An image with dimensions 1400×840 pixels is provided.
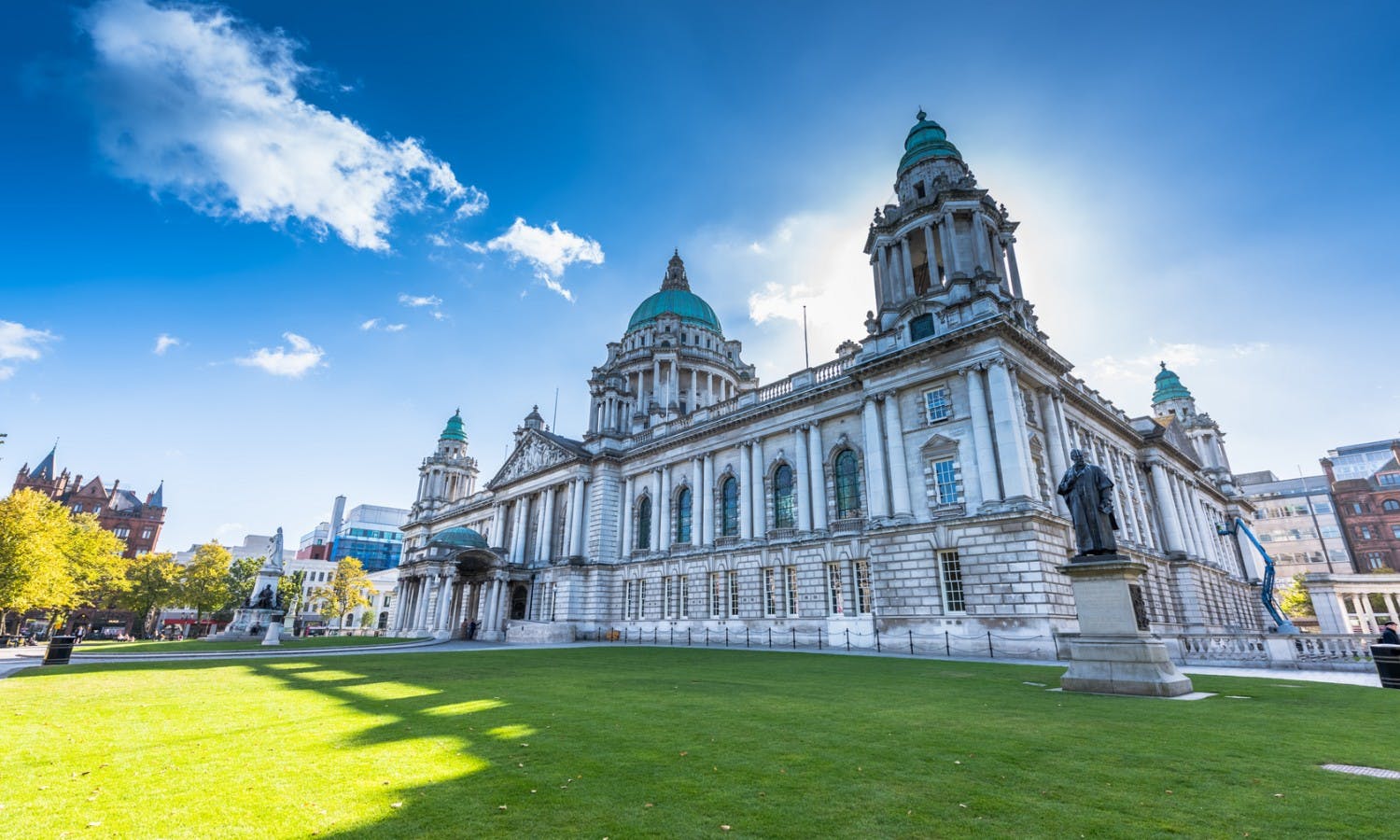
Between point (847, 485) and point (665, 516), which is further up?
point (847, 485)

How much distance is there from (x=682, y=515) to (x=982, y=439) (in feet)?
71.2

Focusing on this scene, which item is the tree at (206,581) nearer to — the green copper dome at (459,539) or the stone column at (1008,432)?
the green copper dome at (459,539)

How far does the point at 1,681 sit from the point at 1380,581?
67.7m

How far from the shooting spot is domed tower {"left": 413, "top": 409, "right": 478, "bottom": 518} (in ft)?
236

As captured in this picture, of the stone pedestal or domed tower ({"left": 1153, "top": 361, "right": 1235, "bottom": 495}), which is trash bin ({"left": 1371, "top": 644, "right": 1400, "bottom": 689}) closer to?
the stone pedestal

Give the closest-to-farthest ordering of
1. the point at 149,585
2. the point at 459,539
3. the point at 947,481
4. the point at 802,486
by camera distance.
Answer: the point at 947,481 < the point at 802,486 < the point at 459,539 < the point at 149,585

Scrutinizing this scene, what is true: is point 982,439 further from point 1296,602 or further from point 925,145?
point 1296,602

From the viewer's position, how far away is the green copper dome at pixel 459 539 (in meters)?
46.1

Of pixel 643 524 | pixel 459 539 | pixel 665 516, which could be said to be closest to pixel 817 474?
pixel 665 516

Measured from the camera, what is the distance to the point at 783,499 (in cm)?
3656

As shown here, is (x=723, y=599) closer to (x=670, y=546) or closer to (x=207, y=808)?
(x=670, y=546)

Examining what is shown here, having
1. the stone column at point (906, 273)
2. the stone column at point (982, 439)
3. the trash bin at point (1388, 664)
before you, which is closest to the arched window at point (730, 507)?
the stone column at point (906, 273)

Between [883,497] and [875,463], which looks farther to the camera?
[875,463]

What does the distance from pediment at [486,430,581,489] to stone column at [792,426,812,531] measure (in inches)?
727
